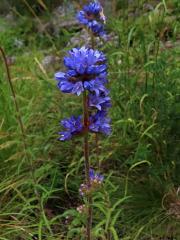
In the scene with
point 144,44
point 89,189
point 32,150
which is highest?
point 144,44

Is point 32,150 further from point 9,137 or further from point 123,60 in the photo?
point 123,60

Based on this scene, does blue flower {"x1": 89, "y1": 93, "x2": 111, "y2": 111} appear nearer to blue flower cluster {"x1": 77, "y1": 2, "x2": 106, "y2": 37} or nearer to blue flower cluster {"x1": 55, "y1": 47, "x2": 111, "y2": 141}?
blue flower cluster {"x1": 55, "y1": 47, "x2": 111, "y2": 141}

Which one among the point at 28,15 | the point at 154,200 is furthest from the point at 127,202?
the point at 28,15

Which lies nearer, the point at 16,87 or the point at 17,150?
the point at 17,150

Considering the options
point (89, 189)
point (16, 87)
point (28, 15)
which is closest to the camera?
point (89, 189)

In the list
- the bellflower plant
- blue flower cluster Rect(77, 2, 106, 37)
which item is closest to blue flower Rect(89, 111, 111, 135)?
the bellflower plant

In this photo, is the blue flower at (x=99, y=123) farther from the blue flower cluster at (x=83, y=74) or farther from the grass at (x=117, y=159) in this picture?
the grass at (x=117, y=159)
